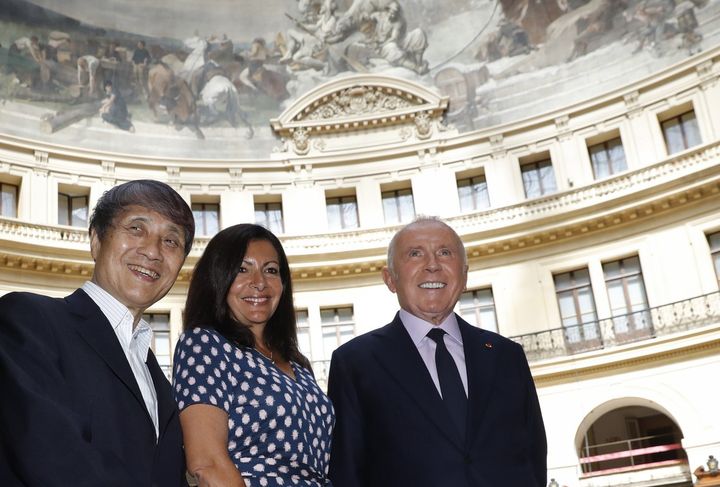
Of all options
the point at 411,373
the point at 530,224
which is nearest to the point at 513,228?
the point at 530,224

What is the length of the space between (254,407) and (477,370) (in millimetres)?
1431

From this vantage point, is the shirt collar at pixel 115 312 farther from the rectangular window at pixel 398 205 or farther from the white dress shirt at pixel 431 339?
the rectangular window at pixel 398 205

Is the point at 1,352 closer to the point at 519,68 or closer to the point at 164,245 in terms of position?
the point at 164,245

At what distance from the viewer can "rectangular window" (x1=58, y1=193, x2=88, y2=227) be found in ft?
79.2

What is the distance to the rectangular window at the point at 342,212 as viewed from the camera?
26.3 meters

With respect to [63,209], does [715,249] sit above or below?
below

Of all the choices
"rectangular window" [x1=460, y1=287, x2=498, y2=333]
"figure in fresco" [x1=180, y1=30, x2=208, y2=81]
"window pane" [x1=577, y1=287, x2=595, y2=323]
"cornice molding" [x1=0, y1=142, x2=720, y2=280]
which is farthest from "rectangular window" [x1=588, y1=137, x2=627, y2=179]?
"figure in fresco" [x1=180, y1=30, x2=208, y2=81]

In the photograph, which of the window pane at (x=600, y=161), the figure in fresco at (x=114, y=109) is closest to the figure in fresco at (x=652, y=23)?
the window pane at (x=600, y=161)

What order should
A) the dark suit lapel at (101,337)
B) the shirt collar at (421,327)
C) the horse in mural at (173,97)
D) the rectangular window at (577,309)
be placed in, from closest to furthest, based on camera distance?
1. the dark suit lapel at (101,337)
2. the shirt collar at (421,327)
3. the rectangular window at (577,309)
4. the horse in mural at (173,97)

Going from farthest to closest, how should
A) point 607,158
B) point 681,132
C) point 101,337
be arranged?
1. point 607,158
2. point 681,132
3. point 101,337

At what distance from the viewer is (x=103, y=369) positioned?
A: 3.00m

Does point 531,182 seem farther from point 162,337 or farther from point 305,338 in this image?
point 162,337

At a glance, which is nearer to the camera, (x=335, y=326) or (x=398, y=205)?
(x=335, y=326)

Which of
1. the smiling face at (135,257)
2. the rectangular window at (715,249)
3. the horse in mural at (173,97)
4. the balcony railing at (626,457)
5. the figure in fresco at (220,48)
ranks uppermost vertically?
the figure in fresco at (220,48)
